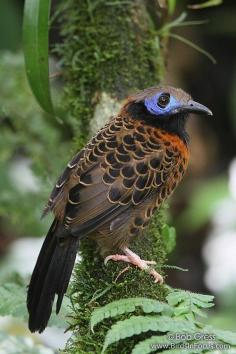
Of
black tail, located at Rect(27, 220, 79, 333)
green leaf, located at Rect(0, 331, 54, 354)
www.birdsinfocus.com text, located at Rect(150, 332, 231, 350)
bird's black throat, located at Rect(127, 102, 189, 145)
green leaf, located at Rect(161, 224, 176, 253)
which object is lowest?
www.birdsinfocus.com text, located at Rect(150, 332, 231, 350)

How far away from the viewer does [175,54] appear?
7434 mm

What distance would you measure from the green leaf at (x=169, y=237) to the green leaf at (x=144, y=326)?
0.99 m

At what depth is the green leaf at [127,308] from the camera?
8.17 feet

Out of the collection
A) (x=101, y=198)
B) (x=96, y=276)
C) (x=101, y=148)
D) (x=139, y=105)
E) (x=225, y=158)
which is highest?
(x=225, y=158)

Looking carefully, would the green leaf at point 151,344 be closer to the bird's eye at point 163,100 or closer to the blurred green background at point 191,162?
the bird's eye at point 163,100

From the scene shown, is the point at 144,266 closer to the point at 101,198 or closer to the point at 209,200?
the point at 101,198

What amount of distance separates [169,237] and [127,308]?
98cm

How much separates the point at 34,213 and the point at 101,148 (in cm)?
153

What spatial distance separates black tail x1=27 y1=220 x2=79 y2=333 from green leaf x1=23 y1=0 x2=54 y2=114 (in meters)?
0.84

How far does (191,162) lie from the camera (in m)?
7.31

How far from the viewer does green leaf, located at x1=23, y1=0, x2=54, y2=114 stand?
347cm

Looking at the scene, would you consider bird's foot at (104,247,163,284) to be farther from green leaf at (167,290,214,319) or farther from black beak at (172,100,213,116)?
black beak at (172,100,213,116)

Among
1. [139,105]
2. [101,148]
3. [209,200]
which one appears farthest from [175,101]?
[209,200]

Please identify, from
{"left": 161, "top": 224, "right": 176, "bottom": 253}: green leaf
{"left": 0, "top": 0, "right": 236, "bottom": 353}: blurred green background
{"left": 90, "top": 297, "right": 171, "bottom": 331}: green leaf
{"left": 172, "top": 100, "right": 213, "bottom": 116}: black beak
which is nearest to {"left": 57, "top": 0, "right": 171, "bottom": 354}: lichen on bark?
{"left": 161, "top": 224, "right": 176, "bottom": 253}: green leaf
